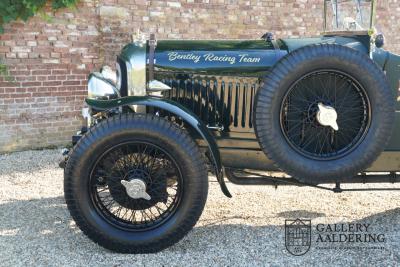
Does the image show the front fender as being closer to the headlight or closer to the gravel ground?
the headlight

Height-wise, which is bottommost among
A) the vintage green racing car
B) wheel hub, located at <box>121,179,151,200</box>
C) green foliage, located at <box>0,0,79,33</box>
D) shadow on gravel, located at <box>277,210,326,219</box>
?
shadow on gravel, located at <box>277,210,326,219</box>

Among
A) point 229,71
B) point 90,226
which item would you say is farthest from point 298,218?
point 90,226

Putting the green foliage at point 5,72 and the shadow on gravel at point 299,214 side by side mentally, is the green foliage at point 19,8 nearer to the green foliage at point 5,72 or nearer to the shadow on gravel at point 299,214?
the green foliage at point 5,72

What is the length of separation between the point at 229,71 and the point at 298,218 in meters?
1.50

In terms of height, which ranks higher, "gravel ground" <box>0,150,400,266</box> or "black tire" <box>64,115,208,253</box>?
"black tire" <box>64,115,208,253</box>

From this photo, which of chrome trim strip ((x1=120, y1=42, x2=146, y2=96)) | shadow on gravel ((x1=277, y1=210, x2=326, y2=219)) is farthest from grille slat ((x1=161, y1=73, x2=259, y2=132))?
shadow on gravel ((x1=277, y1=210, x2=326, y2=219))

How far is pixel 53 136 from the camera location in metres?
6.53

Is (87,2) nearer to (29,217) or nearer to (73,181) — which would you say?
(29,217)

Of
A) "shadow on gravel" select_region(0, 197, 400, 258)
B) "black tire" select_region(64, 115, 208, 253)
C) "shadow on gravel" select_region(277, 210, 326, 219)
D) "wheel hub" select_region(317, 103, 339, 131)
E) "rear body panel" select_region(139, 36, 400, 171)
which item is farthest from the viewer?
"shadow on gravel" select_region(277, 210, 326, 219)

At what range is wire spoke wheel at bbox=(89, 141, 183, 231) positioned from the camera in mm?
3219

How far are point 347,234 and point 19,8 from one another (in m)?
4.87

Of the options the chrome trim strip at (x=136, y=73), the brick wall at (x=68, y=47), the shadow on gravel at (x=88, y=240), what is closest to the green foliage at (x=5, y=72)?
the brick wall at (x=68, y=47)

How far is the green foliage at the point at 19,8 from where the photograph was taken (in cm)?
579

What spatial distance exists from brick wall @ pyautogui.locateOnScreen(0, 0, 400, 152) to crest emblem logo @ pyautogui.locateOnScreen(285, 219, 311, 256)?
3.96m
